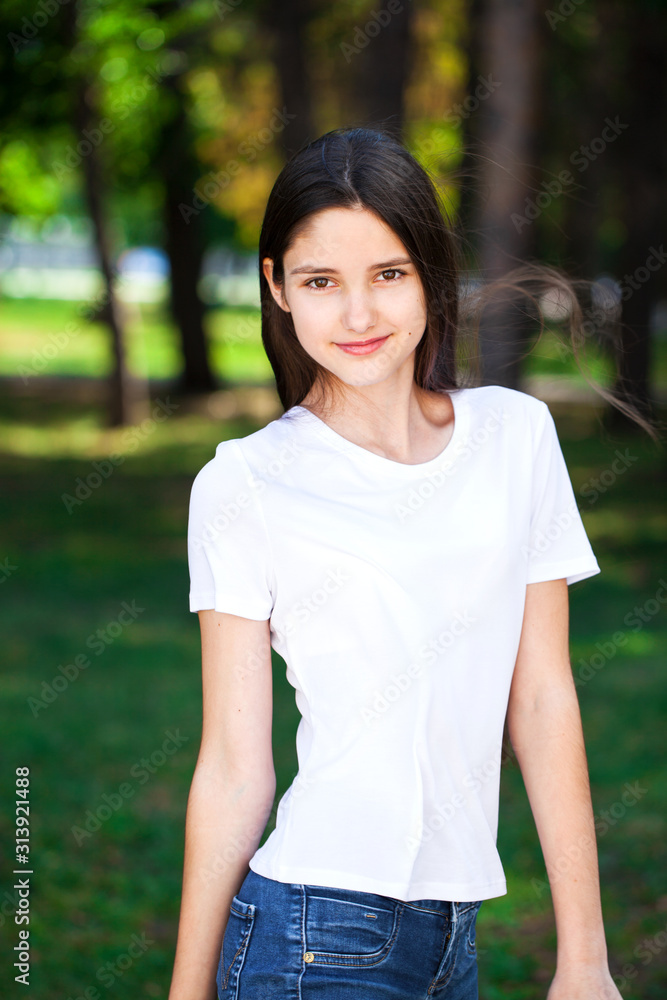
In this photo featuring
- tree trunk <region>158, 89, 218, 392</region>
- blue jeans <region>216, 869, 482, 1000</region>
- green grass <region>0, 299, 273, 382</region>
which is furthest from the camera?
green grass <region>0, 299, 273, 382</region>

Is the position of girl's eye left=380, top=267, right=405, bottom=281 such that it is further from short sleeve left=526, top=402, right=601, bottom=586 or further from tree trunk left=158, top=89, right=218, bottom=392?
tree trunk left=158, top=89, right=218, bottom=392

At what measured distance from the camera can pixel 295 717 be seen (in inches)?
244

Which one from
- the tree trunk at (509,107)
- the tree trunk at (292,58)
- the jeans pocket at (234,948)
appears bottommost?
the jeans pocket at (234,948)

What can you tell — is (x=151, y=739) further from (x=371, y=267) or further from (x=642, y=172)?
(x=642, y=172)

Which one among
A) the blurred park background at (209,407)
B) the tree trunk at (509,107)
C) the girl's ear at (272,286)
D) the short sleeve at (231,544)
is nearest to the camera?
the short sleeve at (231,544)

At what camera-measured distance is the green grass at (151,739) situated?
4.02 metres

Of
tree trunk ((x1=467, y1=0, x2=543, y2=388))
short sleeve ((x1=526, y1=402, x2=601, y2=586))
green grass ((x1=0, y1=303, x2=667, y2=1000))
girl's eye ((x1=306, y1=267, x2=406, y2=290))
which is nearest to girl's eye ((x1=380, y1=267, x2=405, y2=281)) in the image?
girl's eye ((x1=306, y1=267, x2=406, y2=290))

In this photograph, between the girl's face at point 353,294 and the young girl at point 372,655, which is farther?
the girl's face at point 353,294

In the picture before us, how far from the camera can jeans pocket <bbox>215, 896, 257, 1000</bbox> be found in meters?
1.65

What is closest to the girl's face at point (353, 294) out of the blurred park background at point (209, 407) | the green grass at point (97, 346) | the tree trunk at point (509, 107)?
the blurred park background at point (209, 407)

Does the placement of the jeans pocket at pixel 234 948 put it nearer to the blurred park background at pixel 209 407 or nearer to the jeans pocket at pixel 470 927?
the jeans pocket at pixel 470 927

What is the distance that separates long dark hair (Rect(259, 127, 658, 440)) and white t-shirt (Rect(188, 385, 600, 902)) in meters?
0.29

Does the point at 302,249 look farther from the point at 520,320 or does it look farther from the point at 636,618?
the point at 636,618

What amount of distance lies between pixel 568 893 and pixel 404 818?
13.2 inches
